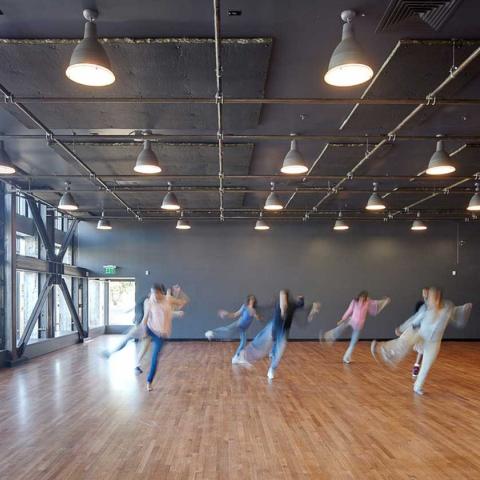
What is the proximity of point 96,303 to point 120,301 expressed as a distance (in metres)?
0.84

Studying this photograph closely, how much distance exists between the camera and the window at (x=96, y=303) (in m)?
17.3

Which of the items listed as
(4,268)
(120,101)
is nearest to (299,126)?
(120,101)

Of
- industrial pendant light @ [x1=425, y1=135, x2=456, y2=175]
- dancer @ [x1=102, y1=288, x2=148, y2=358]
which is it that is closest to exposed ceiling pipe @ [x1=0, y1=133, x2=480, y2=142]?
industrial pendant light @ [x1=425, y1=135, x2=456, y2=175]

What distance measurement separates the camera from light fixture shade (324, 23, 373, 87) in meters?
3.87

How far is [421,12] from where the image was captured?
4383 mm

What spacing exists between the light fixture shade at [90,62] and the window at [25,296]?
9.06 m

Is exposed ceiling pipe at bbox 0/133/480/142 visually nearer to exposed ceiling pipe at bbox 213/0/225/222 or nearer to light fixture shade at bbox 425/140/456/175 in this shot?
exposed ceiling pipe at bbox 213/0/225/222

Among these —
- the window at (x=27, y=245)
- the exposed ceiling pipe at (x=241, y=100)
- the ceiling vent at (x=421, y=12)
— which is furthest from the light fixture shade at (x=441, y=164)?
the window at (x=27, y=245)

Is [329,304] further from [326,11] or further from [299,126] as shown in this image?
[326,11]

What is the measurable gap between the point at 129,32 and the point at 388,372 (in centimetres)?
777

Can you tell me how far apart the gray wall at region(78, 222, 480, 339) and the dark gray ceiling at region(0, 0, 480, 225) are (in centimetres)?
726

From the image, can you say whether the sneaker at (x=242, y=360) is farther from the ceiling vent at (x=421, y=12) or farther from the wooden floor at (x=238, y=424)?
the ceiling vent at (x=421, y=12)

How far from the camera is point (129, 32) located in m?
4.80

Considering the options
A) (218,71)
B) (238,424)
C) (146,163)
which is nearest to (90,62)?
(218,71)
